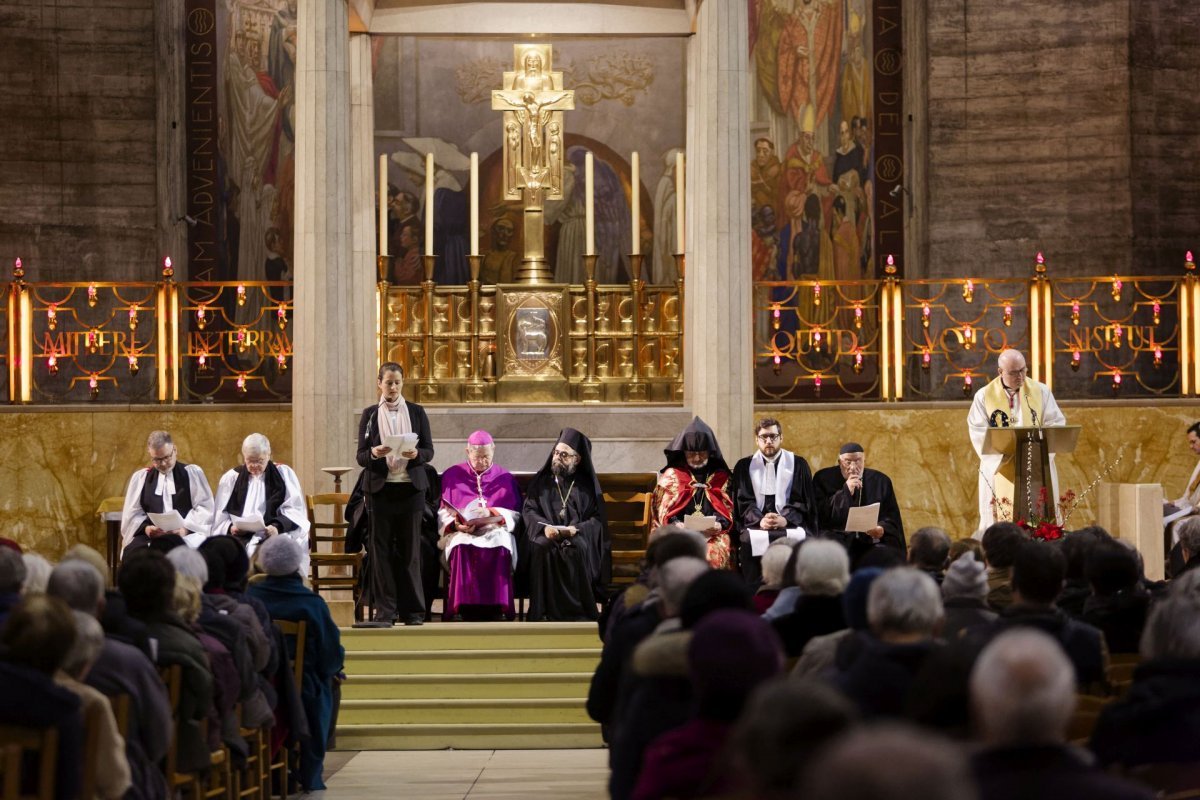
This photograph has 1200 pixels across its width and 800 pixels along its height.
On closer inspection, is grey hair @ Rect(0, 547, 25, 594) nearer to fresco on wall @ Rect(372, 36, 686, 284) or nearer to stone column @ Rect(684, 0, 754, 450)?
stone column @ Rect(684, 0, 754, 450)

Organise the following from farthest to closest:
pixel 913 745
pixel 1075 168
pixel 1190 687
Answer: pixel 1075 168 < pixel 1190 687 < pixel 913 745

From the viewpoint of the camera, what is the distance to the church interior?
15305 mm

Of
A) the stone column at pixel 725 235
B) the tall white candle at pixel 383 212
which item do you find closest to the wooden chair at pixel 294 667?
the stone column at pixel 725 235

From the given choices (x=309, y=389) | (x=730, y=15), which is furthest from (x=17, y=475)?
(x=730, y=15)

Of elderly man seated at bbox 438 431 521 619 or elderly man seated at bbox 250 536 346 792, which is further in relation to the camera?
elderly man seated at bbox 438 431 521 619

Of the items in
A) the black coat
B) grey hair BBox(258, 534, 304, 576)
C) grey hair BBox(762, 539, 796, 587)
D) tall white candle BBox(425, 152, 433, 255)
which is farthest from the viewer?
tall white candle BBox(425, 152, 433, 255)

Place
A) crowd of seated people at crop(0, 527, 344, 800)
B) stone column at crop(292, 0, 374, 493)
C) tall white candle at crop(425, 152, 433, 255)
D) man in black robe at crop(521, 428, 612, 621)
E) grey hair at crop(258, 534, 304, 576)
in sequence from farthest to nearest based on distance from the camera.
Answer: tall white candle at crop(425, 152, 433, 255), stone column at crop(292, 0, 374, 493), man in black robe at crop(521, 428, 612, 621), grey hair at crop(258, 534, 304, 576), crowd of seated people at crop(0, 527, 344, 800)

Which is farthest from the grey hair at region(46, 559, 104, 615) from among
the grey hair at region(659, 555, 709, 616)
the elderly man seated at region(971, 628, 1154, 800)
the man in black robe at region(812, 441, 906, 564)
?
the man in black robe at region(812, 441, 906, 564)

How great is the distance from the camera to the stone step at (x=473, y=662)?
11.7 m

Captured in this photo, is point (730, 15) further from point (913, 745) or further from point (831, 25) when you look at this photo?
point (913, 745)

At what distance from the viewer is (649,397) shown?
635 inches

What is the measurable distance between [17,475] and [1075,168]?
1087 cm

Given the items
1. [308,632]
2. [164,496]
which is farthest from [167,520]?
[308,632]

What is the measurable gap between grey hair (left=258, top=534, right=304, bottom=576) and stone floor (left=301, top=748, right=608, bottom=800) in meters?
1.19
